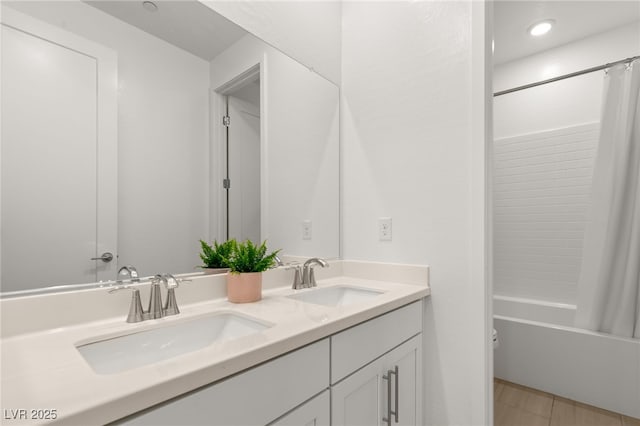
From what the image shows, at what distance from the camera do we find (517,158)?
8.50 feet

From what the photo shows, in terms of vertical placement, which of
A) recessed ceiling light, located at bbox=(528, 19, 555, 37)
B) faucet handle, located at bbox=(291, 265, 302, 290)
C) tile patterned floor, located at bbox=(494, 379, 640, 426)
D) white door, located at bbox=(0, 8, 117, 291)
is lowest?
tile patterned floor, located at bbox=(494, 379, 640, 426)

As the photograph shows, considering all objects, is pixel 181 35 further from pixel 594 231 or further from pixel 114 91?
pixel 594 231

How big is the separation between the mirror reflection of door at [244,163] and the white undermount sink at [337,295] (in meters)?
0.31

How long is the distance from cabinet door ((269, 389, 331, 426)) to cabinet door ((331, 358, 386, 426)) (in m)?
0.03

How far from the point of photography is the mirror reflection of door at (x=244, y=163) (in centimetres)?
120

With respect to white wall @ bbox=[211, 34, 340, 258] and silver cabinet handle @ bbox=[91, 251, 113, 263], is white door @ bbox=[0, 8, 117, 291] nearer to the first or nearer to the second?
silver cabinet handle @ bbox=[91, 251, 113, 263]

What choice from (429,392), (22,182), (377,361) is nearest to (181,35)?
(22,182)

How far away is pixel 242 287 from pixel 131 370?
510 mm

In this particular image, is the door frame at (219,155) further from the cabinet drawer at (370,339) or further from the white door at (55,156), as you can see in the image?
the cabinet drawer at (370,339)

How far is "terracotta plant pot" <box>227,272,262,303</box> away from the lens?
3.39 feet

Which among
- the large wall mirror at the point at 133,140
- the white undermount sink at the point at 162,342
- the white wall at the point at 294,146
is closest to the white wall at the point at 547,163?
the white wall at the point at 294,146

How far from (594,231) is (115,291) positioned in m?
2.46

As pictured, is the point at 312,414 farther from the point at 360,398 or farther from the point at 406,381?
the point at 406,381

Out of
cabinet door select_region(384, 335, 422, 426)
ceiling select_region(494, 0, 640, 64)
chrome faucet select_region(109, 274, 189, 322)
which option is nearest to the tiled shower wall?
ceiling select_region(494, 0, 640, 64)
